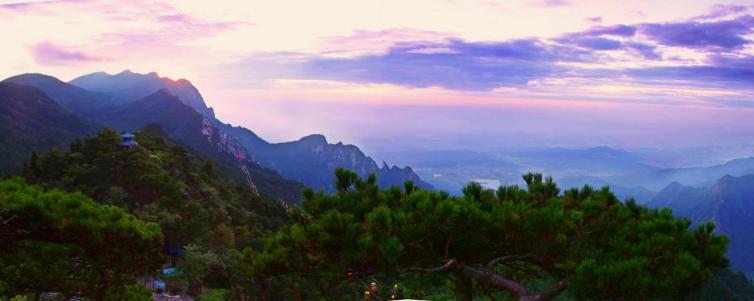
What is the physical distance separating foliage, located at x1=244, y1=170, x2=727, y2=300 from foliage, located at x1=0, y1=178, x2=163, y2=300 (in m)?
0.94

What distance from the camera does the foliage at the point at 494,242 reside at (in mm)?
4141

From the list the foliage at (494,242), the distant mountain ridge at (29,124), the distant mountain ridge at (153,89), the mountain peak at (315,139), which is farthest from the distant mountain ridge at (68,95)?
the foliage at (494,242)

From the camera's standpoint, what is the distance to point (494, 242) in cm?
470

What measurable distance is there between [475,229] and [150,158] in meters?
27.8

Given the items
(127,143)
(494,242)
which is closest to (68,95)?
(127,143)

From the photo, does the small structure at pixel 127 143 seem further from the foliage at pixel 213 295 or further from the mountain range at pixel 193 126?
the mountain range at pixel 193 126

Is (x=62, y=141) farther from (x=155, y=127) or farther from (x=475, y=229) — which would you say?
(x=475, y=229)

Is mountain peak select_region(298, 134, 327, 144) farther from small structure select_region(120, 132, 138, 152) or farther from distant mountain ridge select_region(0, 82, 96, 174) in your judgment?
small structure select_region(120, 132, 138, 152)

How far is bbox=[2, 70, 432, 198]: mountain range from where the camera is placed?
104 m

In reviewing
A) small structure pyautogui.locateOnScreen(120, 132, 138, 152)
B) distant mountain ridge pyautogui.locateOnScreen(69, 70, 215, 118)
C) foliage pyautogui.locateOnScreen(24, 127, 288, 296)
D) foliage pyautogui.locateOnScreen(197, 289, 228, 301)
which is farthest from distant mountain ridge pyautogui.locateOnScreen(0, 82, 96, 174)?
distant mountain ridge pyautogui.locateOnScreen(69, 70, 215, 118)

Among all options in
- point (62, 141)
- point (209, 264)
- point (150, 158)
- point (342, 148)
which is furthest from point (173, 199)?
point (342, 148)

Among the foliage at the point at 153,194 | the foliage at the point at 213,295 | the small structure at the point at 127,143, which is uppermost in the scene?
the small structure at the point at 127,143

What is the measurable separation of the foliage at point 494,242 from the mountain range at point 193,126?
7492 centimetres

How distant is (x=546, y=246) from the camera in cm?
451
